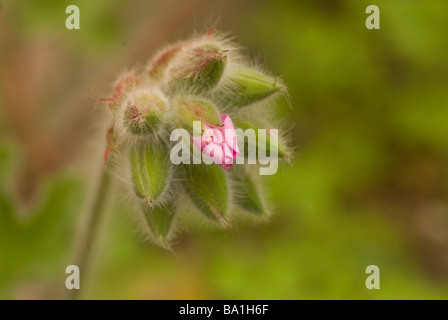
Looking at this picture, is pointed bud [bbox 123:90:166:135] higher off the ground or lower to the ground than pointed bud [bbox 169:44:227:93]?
lower

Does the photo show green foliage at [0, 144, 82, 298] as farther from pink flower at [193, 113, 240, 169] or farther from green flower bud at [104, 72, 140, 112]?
pink flower at [193, 113, 240, 169]

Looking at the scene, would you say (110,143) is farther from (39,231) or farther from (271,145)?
(39,231)

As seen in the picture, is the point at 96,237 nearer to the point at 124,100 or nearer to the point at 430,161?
the point at 124,100

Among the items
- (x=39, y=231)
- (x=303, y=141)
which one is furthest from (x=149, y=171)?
(x=303, y=141)

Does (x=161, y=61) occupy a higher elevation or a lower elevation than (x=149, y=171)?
higher

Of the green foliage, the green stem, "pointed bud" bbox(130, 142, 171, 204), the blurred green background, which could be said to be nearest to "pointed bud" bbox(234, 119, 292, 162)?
"pointed bud" bbox(130, 142, 171, 204)

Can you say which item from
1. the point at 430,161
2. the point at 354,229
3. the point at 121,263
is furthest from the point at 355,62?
the point at 121,263

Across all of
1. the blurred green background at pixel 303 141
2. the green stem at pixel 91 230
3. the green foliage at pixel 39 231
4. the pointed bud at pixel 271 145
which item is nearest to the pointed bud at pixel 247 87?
the pointed bud at pixel 271 145
